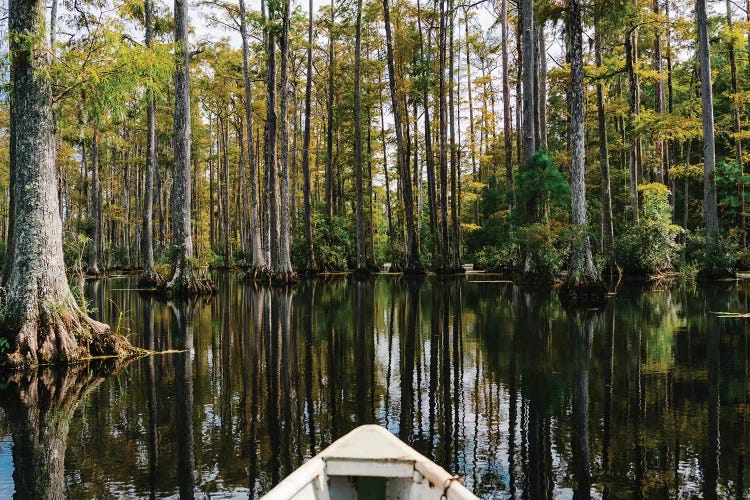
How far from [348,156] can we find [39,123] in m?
32.5

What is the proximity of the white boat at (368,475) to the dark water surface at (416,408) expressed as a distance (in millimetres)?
967

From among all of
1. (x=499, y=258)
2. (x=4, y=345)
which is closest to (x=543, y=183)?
(x=499, y=258)

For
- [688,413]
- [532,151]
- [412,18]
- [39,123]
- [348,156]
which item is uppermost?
[412,18]

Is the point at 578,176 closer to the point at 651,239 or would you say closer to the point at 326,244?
the point at 651,239

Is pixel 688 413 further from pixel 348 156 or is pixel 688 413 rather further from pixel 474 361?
pixel 348 156

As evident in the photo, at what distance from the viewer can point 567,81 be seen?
25641 mm

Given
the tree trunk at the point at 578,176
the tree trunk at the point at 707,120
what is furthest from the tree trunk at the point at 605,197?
the tree trunk at the point at 578,176

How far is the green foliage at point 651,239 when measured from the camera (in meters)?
23.4

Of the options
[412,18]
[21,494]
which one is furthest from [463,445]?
[412,18]

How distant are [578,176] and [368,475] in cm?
1524

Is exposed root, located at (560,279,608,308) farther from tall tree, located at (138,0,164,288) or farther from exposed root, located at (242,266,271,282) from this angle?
exposed root, located at (242,266,271,282)

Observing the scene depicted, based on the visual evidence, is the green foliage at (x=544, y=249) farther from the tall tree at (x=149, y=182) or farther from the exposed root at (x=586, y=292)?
the tall tree at (x=149, y=182)

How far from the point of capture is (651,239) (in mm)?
23688

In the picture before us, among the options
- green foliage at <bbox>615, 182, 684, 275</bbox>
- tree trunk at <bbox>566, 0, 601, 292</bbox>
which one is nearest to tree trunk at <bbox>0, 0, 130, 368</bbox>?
tree trunk at <bbox>566, 0, 601, 292</bbox>
